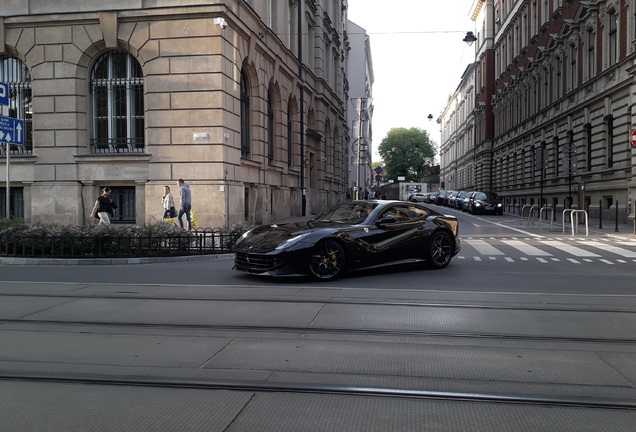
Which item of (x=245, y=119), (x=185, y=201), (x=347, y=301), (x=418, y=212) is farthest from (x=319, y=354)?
(x=245, y=119)

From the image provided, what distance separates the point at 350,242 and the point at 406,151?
107 m

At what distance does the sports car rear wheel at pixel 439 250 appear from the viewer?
34.5 feet

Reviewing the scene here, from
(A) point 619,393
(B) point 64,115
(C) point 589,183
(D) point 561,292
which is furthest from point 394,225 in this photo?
(C) point 589,183

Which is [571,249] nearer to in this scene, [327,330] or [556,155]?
[327,330]

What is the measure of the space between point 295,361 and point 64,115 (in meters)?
17.7

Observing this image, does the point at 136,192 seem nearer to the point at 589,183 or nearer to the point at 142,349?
the point at 142,349

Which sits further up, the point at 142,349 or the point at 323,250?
the point at 323,250

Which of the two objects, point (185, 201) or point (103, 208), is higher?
point (185, 201)

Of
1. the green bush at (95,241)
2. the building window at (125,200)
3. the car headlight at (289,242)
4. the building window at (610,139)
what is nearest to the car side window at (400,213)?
the car headlight at (289,242)

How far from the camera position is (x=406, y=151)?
11388cm

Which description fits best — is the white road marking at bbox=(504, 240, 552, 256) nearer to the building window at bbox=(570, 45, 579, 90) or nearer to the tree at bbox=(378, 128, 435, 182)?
the building window at bbox=(570, 45, 579, 90)

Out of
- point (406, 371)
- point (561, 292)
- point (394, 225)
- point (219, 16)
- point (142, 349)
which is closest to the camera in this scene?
point (406, 371)

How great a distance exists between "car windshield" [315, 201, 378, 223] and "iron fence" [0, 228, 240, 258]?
3.71 meters

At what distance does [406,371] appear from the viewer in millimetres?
4562
